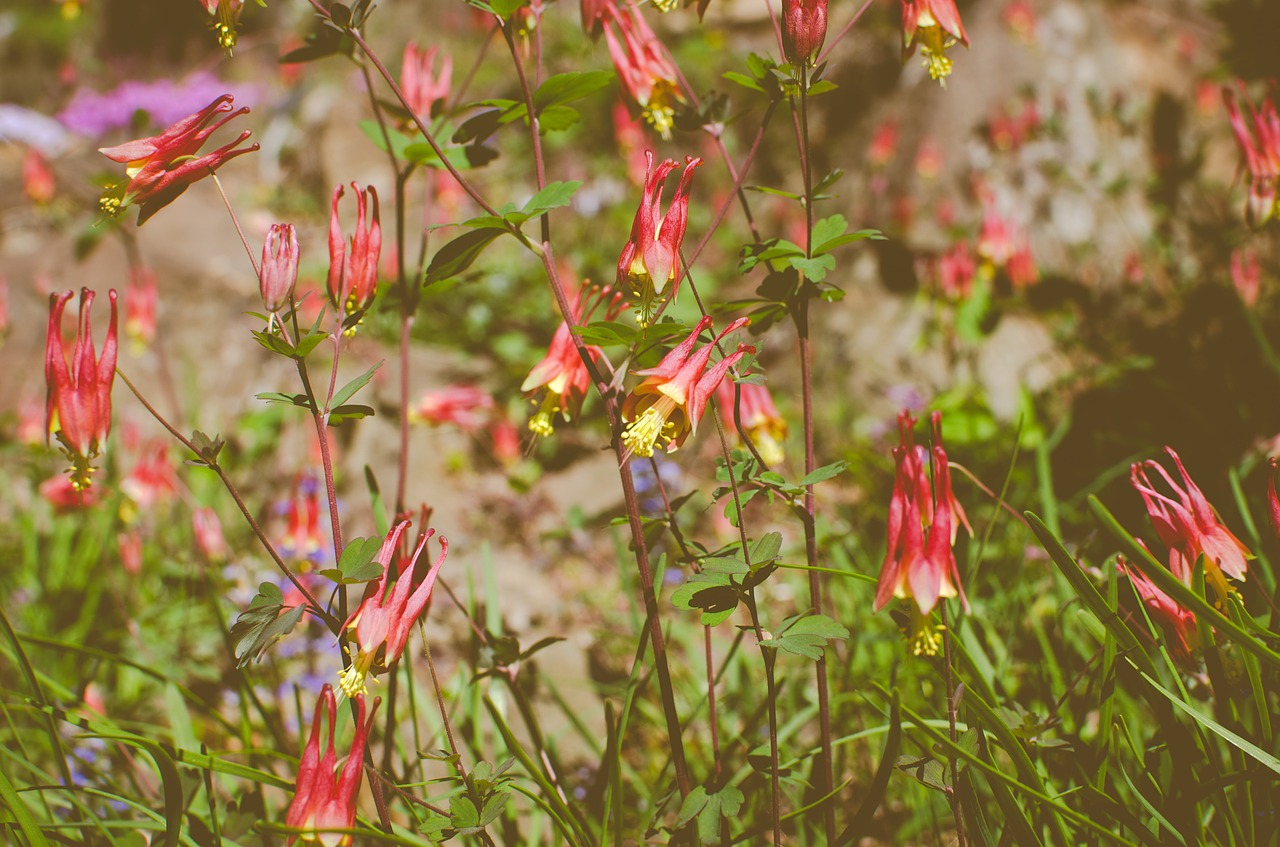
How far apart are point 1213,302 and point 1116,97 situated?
1362 millimetres

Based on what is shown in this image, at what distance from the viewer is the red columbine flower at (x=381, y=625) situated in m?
0.98

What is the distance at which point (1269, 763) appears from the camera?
1.05m

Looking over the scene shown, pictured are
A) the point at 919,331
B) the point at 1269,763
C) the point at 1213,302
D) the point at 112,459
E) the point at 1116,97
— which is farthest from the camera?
the point at 1116,97

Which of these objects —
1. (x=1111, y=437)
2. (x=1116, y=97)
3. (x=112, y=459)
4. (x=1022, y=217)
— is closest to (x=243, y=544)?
(x=112, y=459)

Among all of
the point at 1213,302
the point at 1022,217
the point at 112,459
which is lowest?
the point at 112,459

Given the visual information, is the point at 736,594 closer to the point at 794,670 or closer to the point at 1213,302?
the point at 794,670

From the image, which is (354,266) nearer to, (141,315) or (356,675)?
(356,675)

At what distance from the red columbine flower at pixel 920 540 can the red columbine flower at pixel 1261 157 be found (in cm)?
124

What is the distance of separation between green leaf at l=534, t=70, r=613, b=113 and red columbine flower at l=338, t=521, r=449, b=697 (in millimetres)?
658

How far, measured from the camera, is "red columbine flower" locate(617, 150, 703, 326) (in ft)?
3.35

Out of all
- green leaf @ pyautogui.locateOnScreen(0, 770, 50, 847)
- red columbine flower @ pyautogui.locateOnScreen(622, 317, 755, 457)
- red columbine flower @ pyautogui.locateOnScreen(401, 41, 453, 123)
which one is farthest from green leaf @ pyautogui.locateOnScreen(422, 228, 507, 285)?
green leaf @ pyautogui.locateOnScreen(0, 770, 50, 847)

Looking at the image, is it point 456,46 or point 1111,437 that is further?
point 456,46

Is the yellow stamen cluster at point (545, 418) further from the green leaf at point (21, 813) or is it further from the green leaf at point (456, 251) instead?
the green leaf at point (21, 813)

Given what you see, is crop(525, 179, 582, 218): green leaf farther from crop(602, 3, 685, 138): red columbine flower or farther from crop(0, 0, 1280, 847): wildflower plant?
crop(602, 3, 685, 138): red columbine flower
